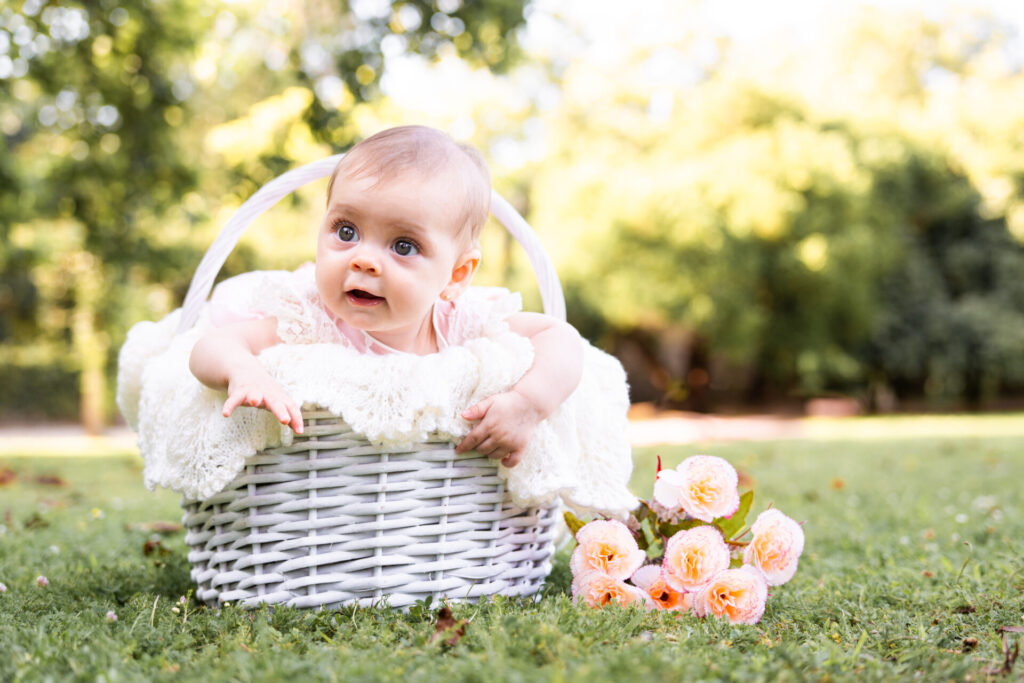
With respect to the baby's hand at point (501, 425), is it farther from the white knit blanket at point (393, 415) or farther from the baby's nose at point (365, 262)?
the baby's nose at point (365, 262)

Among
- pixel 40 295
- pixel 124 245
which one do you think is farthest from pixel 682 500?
pixel 40 295

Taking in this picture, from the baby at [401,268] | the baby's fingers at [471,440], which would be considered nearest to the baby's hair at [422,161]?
the baby at [401,268]

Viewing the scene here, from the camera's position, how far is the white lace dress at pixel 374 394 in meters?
Answer: 1.78

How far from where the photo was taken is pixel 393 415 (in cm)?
174

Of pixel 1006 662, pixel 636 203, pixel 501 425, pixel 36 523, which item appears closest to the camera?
pixel 1006 662

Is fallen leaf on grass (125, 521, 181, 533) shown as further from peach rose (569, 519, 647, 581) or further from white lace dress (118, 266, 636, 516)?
peach rose (569, 519, 647, 581)

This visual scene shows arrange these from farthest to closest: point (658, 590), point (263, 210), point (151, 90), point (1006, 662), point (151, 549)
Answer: point (151, 90)
point (151, 549)
point (263, 210)
point (658, 590)
point (1006, 662)

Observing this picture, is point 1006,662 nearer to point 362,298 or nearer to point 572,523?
point 572,523

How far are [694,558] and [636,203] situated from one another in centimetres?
1341

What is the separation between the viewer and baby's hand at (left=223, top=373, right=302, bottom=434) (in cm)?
168

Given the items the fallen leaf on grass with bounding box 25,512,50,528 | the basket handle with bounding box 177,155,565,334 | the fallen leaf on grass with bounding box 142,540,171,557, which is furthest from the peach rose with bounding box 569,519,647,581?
the fallen leaf on grass with bounding box 25,512,50,528

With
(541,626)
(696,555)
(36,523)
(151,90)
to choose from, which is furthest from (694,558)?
(151,90)

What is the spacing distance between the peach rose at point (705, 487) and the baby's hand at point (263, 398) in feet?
2.97

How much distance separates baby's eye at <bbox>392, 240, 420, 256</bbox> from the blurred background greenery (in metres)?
5.89
